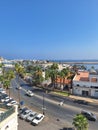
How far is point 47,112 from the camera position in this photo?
200ft

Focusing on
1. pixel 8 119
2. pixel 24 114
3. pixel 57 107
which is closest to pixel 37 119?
pixel 24 114

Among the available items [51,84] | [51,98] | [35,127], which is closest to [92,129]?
[35,127]

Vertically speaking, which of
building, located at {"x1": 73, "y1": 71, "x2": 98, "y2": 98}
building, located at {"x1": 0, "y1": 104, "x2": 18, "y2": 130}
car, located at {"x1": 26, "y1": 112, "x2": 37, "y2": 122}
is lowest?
car, located at {"x1": 26, "y1": 112, "x2": 37, "y2": 122}

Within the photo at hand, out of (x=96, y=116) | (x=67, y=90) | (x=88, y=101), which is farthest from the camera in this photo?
(x=67, y=90)

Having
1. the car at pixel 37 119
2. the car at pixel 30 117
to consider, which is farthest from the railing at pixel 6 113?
the car at pixel 30 117

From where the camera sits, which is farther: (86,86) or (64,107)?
(86,86)

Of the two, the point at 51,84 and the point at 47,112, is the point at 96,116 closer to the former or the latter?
the point at 47,112

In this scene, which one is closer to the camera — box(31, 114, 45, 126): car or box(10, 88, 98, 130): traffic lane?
box(31, 114, 45, 126): car

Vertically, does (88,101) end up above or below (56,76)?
below

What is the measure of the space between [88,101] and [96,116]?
53.8 feet

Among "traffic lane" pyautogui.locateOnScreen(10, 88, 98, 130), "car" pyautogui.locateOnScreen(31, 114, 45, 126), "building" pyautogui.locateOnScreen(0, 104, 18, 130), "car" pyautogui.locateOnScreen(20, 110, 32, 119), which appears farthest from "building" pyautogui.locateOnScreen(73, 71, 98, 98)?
"building" pyautogui.locateOnScreen(0, 104, 18, 130)

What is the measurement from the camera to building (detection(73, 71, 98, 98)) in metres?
81.8

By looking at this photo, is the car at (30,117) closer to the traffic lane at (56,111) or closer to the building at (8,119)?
the traffic lane at (56,111)

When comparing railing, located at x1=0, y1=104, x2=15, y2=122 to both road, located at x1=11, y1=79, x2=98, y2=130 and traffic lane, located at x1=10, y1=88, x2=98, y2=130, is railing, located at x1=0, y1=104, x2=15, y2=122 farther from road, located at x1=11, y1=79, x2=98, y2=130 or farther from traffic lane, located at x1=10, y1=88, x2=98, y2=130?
traffic lane, located at x1=10, y1=88, x2=98, y2=130
